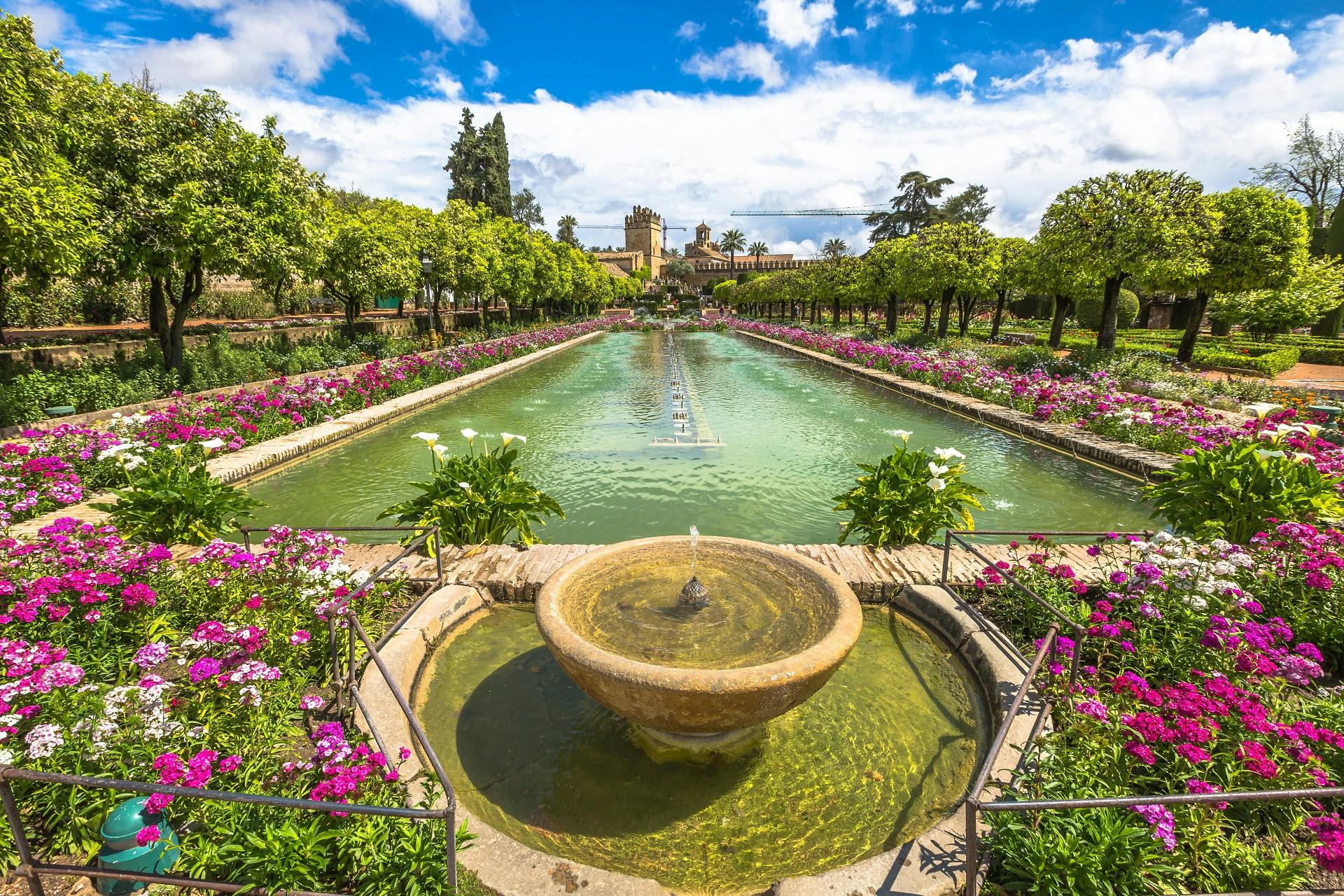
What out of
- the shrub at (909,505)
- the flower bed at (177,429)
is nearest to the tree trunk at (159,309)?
the flower bed at (177,429)

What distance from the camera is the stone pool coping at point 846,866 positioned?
2.25m

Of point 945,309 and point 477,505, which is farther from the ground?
point 945,309

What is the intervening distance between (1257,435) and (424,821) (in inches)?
311

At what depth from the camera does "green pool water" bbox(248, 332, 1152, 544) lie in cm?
700

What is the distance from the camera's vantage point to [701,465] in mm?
9203

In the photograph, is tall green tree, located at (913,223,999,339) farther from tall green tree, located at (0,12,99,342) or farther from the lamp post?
tall green tree, located at (0,12,99,342)

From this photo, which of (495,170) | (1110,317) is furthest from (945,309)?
(495,170)

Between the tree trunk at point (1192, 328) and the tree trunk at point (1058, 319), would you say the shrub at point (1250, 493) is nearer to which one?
the tree trunk at point (1192, 328)

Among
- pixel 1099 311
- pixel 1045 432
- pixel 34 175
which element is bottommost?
pixel 1045 432

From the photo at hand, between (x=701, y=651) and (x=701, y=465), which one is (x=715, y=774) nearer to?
(x=701, y=651)

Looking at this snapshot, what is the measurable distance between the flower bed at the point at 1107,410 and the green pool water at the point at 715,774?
467 cm

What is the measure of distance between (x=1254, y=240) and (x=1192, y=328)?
2918mm

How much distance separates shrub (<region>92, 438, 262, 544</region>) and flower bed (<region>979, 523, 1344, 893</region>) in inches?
252

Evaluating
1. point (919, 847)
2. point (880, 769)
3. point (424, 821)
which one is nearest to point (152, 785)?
point (424, 821)
